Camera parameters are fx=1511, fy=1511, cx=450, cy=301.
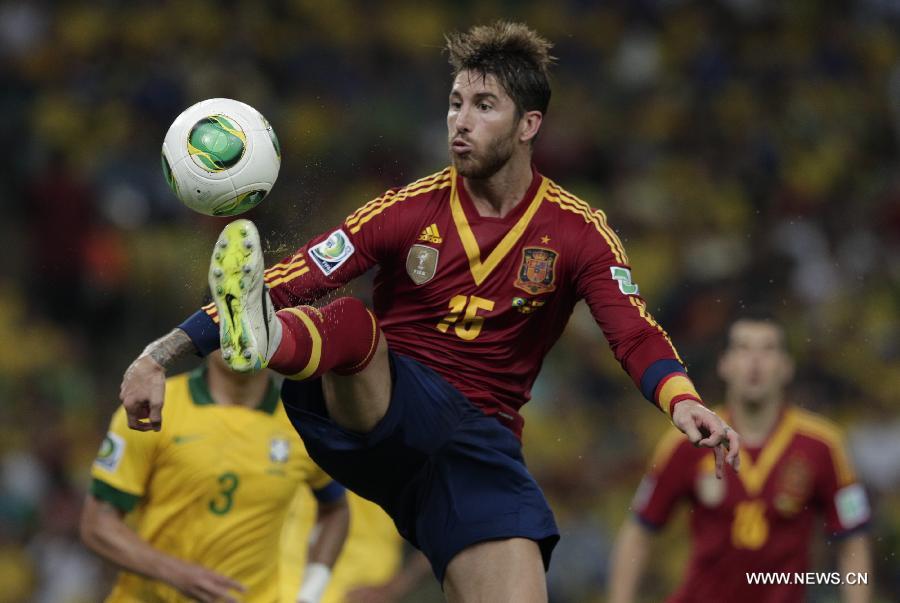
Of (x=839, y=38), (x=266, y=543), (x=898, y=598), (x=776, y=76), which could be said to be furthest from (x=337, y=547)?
(x=839, y=38)

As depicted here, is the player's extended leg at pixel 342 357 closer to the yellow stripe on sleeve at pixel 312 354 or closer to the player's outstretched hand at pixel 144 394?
the yellow stripe on sleeve at pixel 312 354

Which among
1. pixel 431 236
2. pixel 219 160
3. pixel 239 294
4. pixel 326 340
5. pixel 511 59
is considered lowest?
pixel 326 340

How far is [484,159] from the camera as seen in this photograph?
501 centimetres

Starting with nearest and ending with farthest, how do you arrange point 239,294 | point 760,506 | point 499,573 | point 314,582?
point 239,294 < point 499,573 < point 314,582 < point 760,506

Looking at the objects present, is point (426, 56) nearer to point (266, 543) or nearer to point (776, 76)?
point (776, 76)

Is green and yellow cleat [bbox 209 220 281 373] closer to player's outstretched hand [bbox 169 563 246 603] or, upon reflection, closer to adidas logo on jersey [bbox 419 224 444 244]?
adidas logo on jersey [bbox 419 224 444 244]

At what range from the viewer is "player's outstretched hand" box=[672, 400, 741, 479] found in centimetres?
430

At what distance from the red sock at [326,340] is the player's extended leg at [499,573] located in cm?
73

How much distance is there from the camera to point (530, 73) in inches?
202

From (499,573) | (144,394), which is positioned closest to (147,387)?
(144,394)

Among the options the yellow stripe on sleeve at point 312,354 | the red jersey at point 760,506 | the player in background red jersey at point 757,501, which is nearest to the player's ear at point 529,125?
the yellow stripe on sleeve at point 312,354

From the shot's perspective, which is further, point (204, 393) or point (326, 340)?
point (204, 393)

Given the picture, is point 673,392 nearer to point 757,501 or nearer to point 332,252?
point 332,252

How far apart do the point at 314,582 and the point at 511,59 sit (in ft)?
7.83
